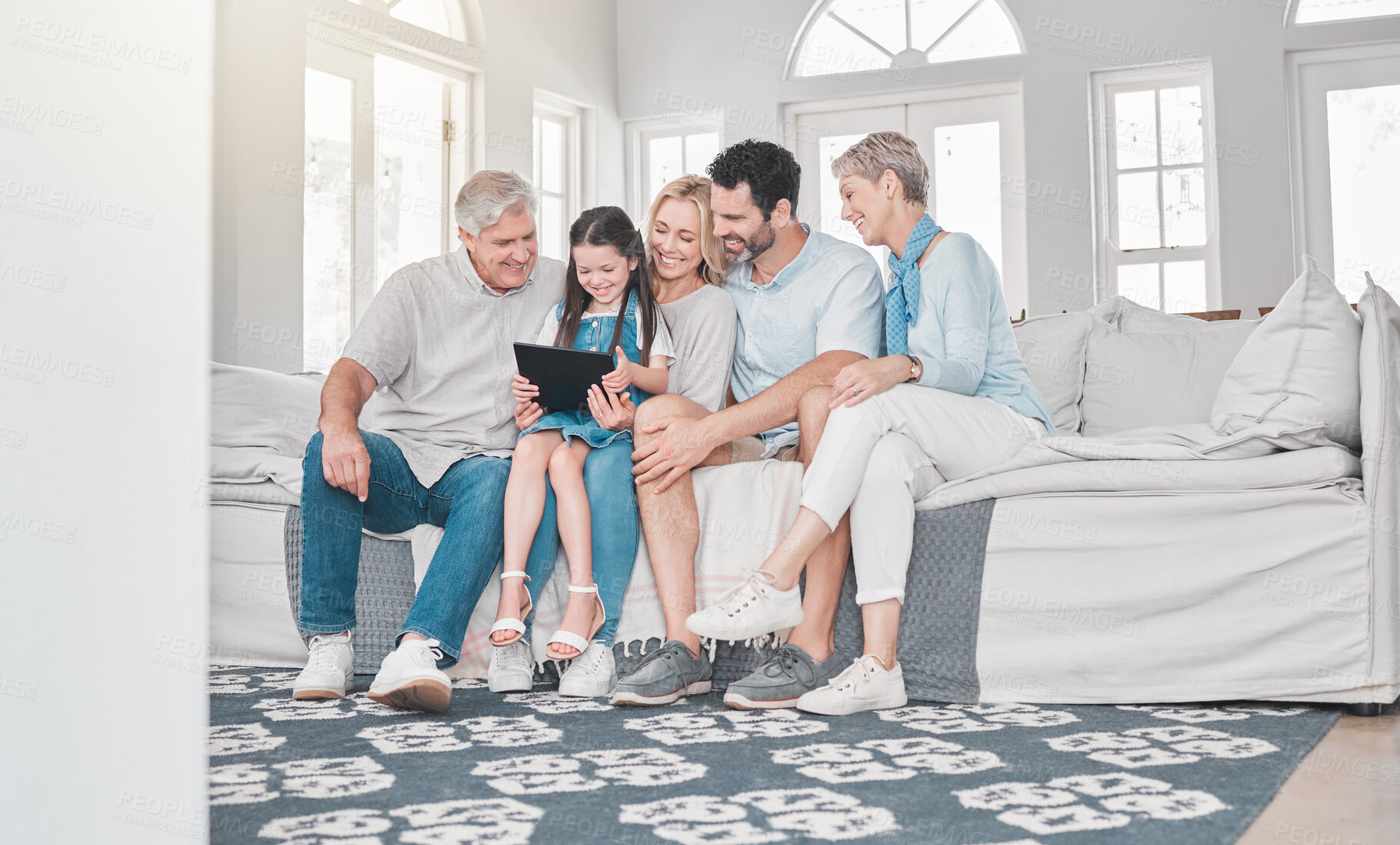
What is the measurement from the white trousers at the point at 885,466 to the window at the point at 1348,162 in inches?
144

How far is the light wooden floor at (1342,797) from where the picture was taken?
112 centimetres

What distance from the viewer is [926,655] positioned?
193cm

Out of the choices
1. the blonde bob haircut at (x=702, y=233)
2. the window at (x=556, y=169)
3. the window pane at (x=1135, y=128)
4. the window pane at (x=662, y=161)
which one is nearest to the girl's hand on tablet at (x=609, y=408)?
the blonde bob haircut at (x=702, y=233)

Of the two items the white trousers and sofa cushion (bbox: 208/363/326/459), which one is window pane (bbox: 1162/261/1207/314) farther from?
sofa cushion (bbox: 208/363/326/459)

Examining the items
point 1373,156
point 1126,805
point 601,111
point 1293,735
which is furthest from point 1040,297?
point 1126,805

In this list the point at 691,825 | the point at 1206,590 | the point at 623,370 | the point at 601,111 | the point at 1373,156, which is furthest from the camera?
the point at 601,111

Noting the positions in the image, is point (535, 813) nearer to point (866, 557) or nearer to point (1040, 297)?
point (866, 557)

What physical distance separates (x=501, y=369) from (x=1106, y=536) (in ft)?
3.77

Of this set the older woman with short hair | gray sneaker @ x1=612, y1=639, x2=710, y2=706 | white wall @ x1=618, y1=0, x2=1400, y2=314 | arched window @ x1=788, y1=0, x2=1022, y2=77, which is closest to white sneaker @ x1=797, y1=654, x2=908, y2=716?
the older woman with short hair

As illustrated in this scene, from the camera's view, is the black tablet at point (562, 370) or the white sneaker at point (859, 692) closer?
the white sneaker at point (859, 692)

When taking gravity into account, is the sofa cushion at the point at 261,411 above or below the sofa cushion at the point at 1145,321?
below

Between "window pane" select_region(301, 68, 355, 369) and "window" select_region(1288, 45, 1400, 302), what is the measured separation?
3890mm

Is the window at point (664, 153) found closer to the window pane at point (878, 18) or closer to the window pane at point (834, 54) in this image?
the window pane at point (834, 54)

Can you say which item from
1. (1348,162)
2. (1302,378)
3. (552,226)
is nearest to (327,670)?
(1302,378)
